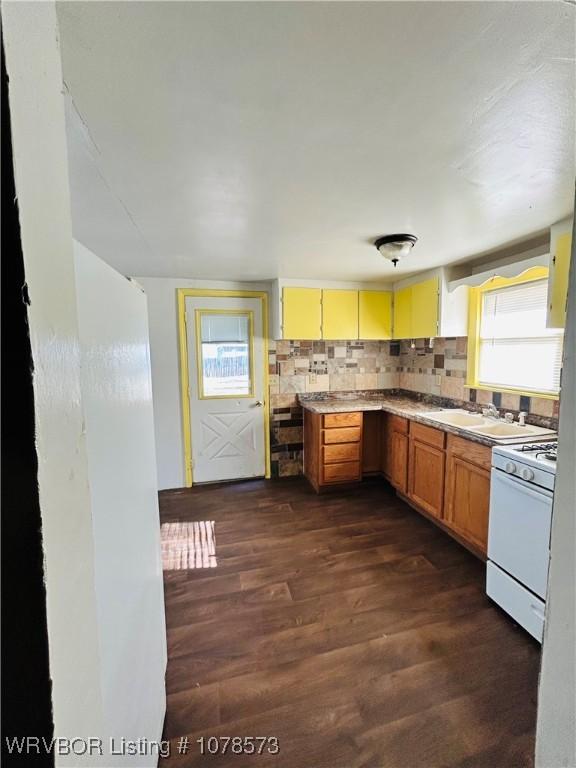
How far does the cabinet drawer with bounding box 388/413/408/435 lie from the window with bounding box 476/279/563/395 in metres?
0.73

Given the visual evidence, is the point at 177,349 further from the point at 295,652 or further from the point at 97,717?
the point at 97,717

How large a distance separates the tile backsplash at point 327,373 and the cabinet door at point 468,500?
116 centimetres

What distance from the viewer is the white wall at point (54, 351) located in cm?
34

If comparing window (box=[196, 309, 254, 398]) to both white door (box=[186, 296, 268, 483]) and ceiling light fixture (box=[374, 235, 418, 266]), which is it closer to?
white door (box=[186, 296, 268, 483])

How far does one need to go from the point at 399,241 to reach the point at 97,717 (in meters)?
2.39

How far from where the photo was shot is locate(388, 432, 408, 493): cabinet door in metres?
3.11

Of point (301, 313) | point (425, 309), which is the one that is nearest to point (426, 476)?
point (425, 309)

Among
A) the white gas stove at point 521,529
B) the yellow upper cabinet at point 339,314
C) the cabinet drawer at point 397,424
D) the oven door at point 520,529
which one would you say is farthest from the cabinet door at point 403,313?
the oven door at point 520,529

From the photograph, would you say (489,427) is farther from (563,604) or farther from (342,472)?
(563,604)

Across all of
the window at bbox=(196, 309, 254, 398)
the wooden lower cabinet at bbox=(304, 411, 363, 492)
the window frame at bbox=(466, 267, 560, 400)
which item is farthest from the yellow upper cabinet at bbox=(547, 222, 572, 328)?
the window at bbox=(196, 309, 254, 398)

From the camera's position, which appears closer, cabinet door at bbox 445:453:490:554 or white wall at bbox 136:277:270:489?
cabinet door at bbox 445:453:490:554

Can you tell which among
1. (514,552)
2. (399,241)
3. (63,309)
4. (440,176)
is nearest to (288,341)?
(399,241)

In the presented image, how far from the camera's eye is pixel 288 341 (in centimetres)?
375

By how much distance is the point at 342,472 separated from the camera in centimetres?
338
